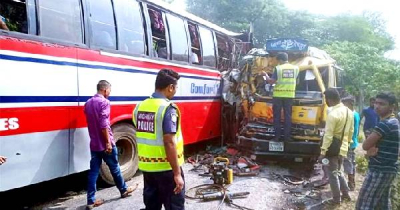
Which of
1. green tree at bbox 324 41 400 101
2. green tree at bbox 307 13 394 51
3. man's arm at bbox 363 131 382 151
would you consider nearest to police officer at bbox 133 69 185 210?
man's arm at bbox 363 131 382 151

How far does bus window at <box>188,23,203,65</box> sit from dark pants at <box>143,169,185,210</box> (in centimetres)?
465

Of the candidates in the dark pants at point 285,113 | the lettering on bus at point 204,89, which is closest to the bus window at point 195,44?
the lettering on bus at point 204,89

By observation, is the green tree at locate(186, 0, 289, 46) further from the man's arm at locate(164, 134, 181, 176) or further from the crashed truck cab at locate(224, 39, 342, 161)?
the man's arm at locate(164, 134, 181, 176)

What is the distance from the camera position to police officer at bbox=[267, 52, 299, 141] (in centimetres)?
636

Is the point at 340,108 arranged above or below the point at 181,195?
above

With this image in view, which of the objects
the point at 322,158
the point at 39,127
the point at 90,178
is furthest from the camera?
the point at 322,158

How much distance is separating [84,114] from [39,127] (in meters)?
0.71

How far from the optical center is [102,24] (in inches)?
191

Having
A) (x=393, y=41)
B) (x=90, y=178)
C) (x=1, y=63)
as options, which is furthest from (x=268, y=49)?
(x=393, y=41)

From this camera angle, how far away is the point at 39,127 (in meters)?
3.93

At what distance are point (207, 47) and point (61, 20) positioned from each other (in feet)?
14.3

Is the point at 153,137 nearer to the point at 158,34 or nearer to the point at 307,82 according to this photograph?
the point at 158,34

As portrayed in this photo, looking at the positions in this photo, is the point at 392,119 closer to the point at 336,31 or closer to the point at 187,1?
the point at 336,31

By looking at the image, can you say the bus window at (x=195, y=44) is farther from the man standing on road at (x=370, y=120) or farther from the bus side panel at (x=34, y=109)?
Answer: the man standing on road at (x=370, y=120)
